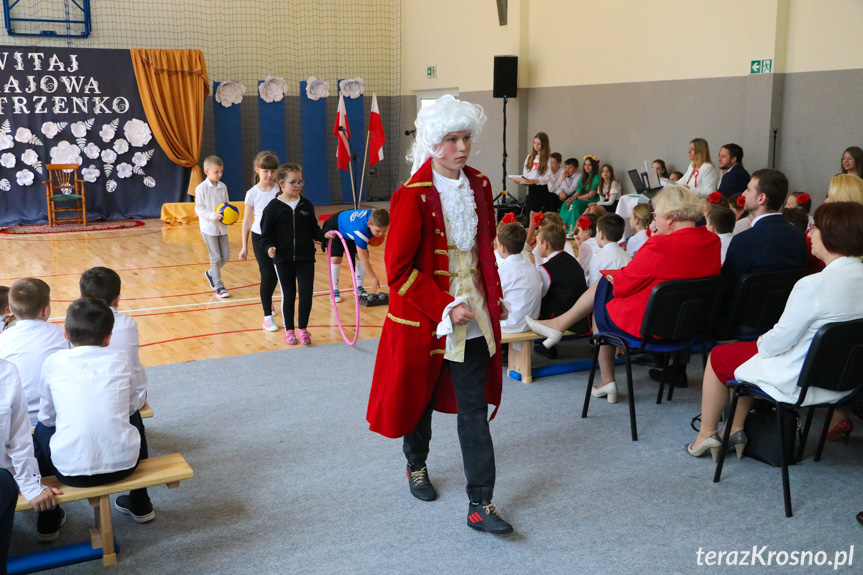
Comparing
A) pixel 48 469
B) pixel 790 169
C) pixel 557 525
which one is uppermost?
pixel 790 169

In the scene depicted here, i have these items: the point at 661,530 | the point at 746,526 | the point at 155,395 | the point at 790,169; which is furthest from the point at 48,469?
the point at 790,169

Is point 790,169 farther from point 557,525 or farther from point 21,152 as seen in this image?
point 21,152

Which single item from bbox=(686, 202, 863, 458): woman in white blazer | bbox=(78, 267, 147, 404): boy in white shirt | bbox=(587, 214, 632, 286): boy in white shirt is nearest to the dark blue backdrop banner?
bbox=(587, 214, 632, 286): boy in white shirt

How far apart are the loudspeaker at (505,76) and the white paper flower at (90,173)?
676 cm

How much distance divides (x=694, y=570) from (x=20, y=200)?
41.5 ft

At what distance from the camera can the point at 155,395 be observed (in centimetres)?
448

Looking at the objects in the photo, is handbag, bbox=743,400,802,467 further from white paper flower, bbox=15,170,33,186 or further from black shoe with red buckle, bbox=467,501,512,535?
white paper flower, bbox=15,170,33,186

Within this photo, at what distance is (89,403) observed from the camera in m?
2.64

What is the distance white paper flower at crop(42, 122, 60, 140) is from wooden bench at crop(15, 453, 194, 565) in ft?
36.8

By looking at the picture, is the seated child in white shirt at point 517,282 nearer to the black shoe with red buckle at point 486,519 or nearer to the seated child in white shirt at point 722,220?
the seated child in white shirt at point 722,220

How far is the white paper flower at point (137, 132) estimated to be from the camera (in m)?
12.9

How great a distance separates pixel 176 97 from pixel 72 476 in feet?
38.2

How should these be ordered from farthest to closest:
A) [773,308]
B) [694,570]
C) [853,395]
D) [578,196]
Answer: [578,196] < [773,308] < [853,395] < [694,570]

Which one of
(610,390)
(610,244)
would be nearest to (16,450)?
(610,390)
